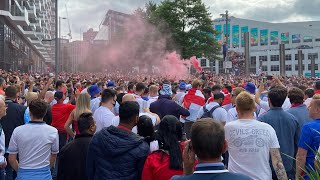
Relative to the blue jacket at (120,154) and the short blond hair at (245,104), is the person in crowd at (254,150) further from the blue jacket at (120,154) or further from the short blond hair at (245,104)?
the blue jacket at (120,154)

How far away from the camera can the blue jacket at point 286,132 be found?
548 centimetres

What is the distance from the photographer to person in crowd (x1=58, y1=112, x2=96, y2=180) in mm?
4988

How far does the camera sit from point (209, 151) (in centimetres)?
279

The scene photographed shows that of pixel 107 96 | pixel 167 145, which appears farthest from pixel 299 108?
pixel 167 145

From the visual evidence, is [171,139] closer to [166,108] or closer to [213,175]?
[213,175]

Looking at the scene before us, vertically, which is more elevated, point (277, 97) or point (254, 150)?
point (277, 97)

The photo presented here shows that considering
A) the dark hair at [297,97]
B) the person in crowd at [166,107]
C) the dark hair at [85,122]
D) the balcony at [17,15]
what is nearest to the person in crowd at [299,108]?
the dark hair at [297,97]

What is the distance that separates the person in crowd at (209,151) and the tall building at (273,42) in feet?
330

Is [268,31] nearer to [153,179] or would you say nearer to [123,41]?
[123,41]

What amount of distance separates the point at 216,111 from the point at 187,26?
4187cm

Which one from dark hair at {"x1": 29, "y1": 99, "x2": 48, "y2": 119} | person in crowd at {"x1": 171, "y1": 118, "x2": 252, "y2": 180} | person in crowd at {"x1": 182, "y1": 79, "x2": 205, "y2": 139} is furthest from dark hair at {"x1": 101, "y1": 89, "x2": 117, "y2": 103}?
person in crowd at {"x1": 171, "y1": 118, "x2": 252, "y2": 180}

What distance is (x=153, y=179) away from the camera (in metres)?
3.88

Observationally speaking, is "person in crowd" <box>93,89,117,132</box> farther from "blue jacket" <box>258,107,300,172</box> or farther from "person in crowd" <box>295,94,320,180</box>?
"person in crowd" <box>295,94,320,180</box>

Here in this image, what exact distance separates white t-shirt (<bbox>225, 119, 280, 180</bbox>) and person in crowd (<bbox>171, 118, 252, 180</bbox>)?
1775 millimetres
